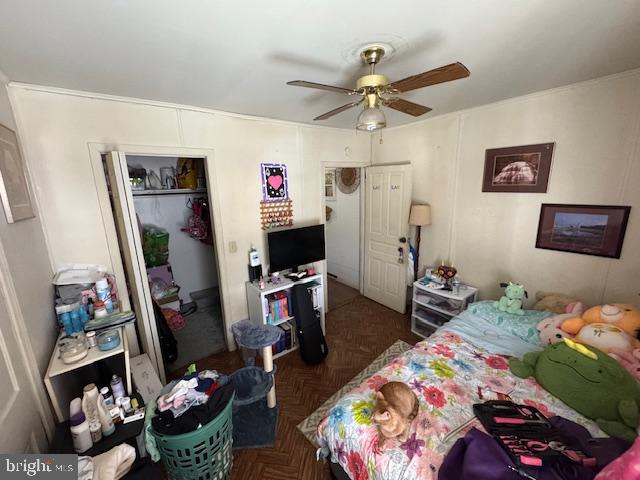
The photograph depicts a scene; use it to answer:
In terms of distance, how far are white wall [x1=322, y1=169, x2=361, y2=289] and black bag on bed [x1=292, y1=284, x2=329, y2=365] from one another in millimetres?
1797

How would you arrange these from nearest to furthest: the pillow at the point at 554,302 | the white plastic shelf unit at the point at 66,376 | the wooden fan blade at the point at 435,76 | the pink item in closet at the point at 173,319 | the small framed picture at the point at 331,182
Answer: the wooden fan blade at the point at 435,76 < the white plastic shelf unit at the point at 66,376 < the pillow at the point at 554,302 < the pink item in closet at the point at 173,319 < the small framed picture at the point at 331,182

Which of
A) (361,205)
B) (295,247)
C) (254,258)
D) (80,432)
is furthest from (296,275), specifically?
(80,432)

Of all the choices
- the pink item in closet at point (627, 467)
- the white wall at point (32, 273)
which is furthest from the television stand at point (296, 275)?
the pink item in closet at point (627, 467)

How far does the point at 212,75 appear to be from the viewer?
174 cm

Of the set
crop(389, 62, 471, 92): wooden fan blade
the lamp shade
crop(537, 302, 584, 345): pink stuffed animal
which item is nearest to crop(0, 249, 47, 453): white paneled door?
crop(389, 62, 471, 92): wooden fan blade

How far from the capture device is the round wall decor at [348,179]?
13.7 ft

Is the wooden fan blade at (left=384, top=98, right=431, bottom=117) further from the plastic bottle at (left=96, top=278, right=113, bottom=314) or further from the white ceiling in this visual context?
the plastic bottle at (left=96, top=278, right=113, bottom=314)

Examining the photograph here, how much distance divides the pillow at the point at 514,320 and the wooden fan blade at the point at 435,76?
196cm

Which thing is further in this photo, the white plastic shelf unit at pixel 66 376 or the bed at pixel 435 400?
the white plastic shelf unit at pixel 66 376

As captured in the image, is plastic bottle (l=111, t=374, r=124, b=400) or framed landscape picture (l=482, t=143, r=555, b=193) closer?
plastic bottle (l=111, t=374, r=124, b=400)

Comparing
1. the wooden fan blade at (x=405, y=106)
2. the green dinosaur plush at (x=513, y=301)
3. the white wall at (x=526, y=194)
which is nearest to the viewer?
the wooden fan blade at (x=405, y=106)

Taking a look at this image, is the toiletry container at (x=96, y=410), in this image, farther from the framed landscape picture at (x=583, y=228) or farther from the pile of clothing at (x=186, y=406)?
the framed landscape picture at (x=583, y=228)

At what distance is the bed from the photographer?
1221mm

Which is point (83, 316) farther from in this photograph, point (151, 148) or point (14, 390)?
point (151, 148)
